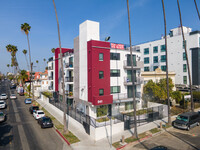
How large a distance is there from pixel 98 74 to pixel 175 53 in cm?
3615

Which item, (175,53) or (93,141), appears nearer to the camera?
(93,141)

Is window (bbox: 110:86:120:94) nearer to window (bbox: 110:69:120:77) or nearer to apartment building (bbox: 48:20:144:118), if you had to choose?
apartment building (bbox: 48:20:144:118)

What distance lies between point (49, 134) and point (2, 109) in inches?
820

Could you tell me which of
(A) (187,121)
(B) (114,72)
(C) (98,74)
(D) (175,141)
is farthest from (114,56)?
(D) (175,141)

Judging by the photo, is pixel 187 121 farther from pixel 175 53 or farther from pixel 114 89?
pixel 175 53

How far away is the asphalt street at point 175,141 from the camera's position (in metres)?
16.2

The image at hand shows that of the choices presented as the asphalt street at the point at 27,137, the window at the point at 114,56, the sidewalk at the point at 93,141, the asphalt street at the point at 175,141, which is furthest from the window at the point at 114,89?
the asphalt street at the point at 27,137

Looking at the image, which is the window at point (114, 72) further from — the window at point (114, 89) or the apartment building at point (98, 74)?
the window at point (114, 89)

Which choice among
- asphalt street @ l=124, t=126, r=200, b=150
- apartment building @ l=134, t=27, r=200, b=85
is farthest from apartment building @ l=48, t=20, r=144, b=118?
apartment building @ l=134, t=27, r=200, b=85

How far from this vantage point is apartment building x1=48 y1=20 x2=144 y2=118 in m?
25.0

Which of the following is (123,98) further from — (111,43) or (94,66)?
(111,43)

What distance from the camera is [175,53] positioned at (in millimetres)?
49594

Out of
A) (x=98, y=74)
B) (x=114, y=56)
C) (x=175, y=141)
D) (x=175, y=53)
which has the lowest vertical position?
(x=175, y=141)

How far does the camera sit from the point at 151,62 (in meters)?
56.2
